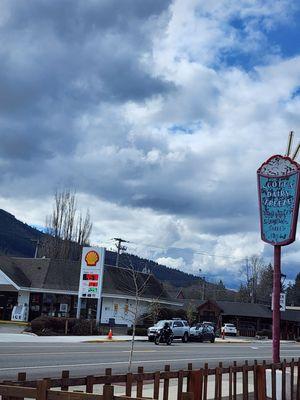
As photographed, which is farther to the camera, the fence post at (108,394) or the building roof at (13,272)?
the building roof at (13,272)

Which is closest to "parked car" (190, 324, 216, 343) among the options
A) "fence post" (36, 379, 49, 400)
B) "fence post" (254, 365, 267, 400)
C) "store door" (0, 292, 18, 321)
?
"store door" (0, 292, 18, 321)

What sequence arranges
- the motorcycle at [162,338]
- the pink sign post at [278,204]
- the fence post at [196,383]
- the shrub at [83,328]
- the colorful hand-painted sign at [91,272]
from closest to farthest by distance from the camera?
1. the fence post at [196,383]
2. the pink sign post at [278,204]
3. the motorcycle at [162,338]
4. the shrub at [83,328]
5. the colorful hand-painted sign at [91,272]

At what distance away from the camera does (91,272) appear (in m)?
46.1

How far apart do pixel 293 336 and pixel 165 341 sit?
49.1m

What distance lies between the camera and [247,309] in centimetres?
8138

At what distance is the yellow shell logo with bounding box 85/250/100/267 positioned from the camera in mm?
46250

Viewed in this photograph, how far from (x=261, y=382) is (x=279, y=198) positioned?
5305 millimetres

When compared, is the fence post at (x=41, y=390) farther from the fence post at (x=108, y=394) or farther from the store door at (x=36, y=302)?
the store door at (x=36, y=302)

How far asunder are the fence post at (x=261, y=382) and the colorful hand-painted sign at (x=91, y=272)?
115 ft

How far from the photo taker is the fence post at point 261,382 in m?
10.7

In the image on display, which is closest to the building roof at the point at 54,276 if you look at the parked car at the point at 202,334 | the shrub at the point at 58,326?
the parked car at the point at 202,334

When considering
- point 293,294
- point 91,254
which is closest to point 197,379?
point 91,254

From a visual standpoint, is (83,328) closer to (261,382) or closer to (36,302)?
(36,302)

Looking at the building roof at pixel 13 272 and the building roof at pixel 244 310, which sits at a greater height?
the building roof at pixel 13 272
